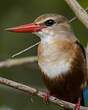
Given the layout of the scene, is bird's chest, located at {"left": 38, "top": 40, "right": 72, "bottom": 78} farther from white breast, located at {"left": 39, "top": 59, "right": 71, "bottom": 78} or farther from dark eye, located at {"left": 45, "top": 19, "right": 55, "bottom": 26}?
dark eye, located at {"left": 45, "top": 19, "right": 55, "bottom": 26}

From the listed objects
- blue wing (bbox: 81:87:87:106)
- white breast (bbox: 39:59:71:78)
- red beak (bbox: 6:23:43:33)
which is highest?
red beak (bbox: 6:23:43:33)


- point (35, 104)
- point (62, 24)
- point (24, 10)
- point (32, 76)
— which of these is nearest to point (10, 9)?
point (24, 10)

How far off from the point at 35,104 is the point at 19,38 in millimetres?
1180

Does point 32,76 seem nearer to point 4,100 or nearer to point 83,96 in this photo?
point 4,100

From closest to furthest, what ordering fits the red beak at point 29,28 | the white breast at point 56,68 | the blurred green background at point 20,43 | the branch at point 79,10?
the branch at point 79,10 < the white breast at point 56,68 < the red beak at point 29,28 < the blurred green background at point 20,43

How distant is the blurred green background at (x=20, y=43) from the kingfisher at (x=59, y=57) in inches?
51.7

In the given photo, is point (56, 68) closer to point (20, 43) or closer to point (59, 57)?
point (59, 57)

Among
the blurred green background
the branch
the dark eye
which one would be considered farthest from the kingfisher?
the blurred green background

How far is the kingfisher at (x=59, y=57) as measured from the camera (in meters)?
5.22

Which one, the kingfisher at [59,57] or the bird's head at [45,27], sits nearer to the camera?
the kingfisher at [59,57]

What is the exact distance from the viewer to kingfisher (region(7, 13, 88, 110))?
522cm

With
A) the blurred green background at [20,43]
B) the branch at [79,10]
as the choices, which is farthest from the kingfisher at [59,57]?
the blurred green background at [20,43]

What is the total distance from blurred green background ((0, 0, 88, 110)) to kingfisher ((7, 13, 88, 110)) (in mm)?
1314

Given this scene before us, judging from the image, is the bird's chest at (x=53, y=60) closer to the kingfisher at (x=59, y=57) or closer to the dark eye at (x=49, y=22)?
the kingfisher at (x=59, y=57)
